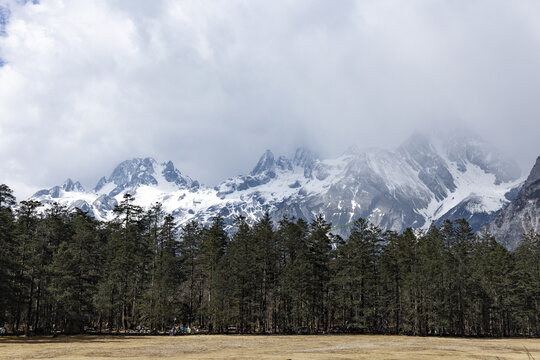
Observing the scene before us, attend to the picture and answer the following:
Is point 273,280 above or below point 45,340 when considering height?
above

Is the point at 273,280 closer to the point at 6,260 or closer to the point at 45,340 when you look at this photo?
the point at 45,340

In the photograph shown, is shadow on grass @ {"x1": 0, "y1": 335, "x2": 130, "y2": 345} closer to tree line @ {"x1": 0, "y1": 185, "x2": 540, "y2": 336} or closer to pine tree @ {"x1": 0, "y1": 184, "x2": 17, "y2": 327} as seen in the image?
pine tree @ {"x1": 0, "y1": 184, "x2": 17, "y2": 327}

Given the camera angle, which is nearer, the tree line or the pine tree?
the pine tree

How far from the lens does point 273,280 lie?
240ft

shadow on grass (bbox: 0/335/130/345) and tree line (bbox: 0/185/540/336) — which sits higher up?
tree line (bbox: 0/185/540/336)

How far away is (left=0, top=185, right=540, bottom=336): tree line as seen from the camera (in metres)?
62.3

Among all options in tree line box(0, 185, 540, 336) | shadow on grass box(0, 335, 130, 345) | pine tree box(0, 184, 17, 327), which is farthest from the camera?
tree line box(0, 185, 540, 336)

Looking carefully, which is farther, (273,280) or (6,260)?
(273,280)

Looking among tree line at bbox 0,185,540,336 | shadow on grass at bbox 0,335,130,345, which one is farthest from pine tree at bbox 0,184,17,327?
shadow on grass at bbox 0,335,130,345

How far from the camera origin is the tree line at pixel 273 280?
62.3m

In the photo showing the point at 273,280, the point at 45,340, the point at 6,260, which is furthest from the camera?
the point at 273,280

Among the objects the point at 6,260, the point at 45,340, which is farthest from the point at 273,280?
the point at 6,260

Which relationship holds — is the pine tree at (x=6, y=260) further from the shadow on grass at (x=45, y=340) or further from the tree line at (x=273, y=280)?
the shadow on grass at (x=45, y=340)

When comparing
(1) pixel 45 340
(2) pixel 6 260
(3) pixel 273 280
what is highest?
(2) pixel 6 260
